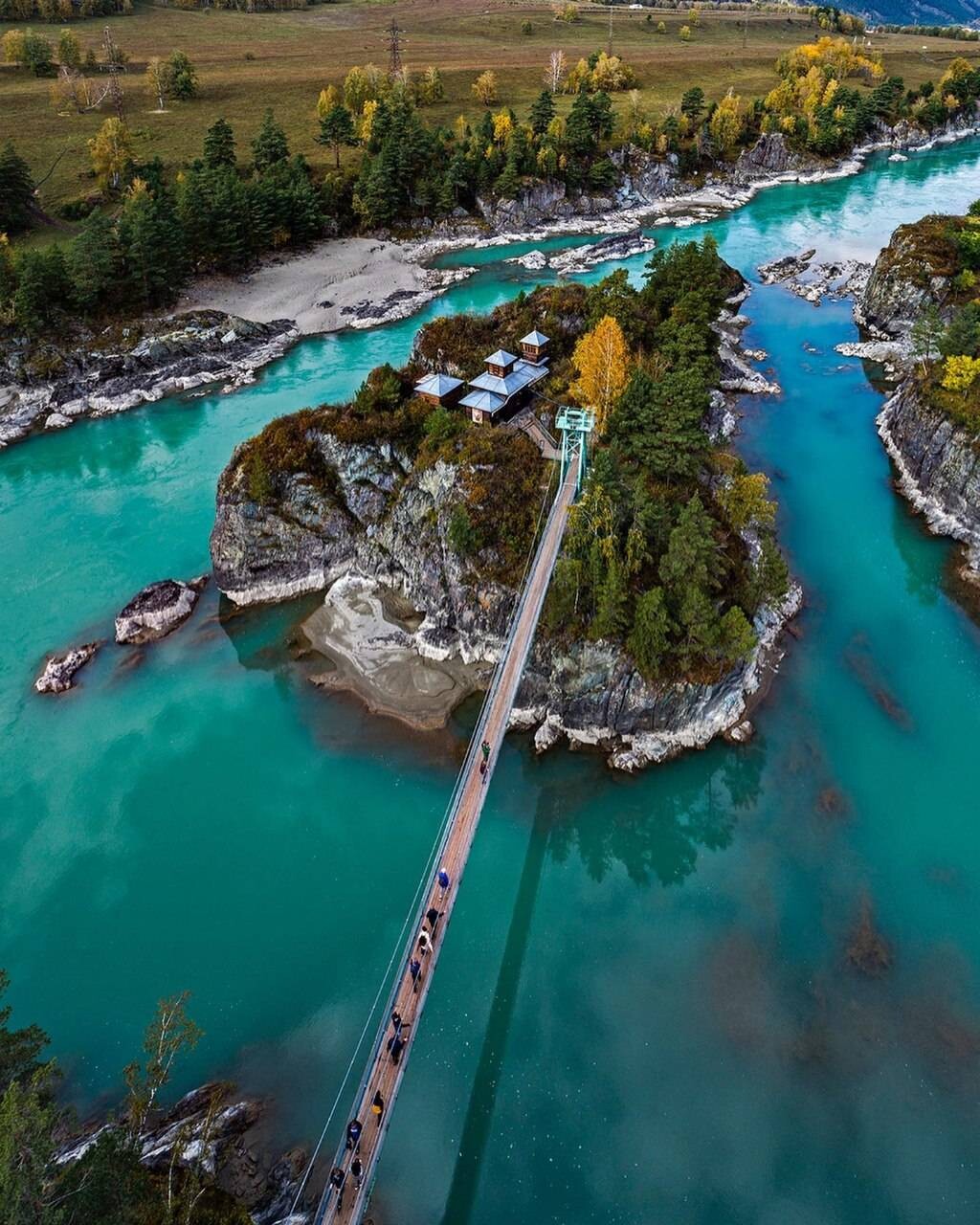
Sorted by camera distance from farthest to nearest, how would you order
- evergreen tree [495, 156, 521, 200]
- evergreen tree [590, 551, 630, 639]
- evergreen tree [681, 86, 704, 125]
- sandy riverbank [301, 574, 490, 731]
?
1. evergreen tree [681, 86, 704, 125]
2. evergreen tree [495, 156, 521, 200]
3. sandy riverbank [301, 574, 490, 731]
4. evergreen tree [590, 551, 630, 639]

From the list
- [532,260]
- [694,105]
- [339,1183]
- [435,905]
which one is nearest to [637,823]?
[435,905]

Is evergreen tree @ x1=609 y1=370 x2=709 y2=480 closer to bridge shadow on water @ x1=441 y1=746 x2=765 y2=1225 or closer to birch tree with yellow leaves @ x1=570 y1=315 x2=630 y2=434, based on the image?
birch tree with yellow leaves @ x1=570 y1=315 x2=630 y2=434

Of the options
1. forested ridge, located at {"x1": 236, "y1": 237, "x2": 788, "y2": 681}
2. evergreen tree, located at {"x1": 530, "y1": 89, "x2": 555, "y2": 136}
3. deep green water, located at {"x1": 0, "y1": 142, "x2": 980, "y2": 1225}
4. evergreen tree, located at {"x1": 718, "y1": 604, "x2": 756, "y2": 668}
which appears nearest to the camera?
deep green water, located at {"x1": 0, "y1": 142, "x2": 980, "y2": 1225}

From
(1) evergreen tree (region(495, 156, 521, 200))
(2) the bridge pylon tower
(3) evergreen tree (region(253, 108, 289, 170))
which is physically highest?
(3) evergreen tree (region(253, 108, 289, 170))

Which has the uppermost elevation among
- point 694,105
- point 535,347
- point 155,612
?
point 694,105

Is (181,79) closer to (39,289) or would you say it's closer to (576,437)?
(39,289)

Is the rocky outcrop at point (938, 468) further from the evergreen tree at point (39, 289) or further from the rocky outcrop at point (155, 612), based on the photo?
the evergreen tree at point (39, 289)

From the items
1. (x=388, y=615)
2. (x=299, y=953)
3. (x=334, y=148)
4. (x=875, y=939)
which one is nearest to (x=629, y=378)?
(x=388, y=615)

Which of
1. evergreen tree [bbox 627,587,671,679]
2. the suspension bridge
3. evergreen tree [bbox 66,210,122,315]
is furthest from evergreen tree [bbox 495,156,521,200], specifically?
evergreen tree [bbox 627,587,671,679]
